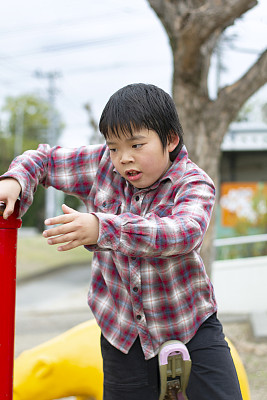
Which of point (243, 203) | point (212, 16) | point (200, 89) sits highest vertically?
point (212, 16)

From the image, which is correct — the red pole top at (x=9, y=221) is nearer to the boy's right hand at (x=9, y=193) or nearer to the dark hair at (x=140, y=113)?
the boy's right hand at (x=9, y=193)

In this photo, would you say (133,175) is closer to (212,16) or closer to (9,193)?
(9,193)

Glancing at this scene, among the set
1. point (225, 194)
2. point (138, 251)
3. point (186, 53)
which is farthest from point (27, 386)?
point (225, 194)

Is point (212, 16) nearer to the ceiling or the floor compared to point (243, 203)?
nearer to the ceiling

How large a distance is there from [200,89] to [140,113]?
2431 mm

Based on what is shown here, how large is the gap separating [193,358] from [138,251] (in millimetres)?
507

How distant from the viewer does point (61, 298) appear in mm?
6898

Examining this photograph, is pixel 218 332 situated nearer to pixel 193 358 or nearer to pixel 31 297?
pixel 193 358

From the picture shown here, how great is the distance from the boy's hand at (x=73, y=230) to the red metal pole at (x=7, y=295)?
251 mm

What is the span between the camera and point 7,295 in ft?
4.14

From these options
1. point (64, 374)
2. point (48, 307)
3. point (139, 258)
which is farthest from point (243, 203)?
point (139, 258)

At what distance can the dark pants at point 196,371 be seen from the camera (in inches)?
58.1

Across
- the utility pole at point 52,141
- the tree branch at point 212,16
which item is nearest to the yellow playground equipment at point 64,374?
the tree branch at point 212,16

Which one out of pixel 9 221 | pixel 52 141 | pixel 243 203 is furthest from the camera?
pixel 52 141
